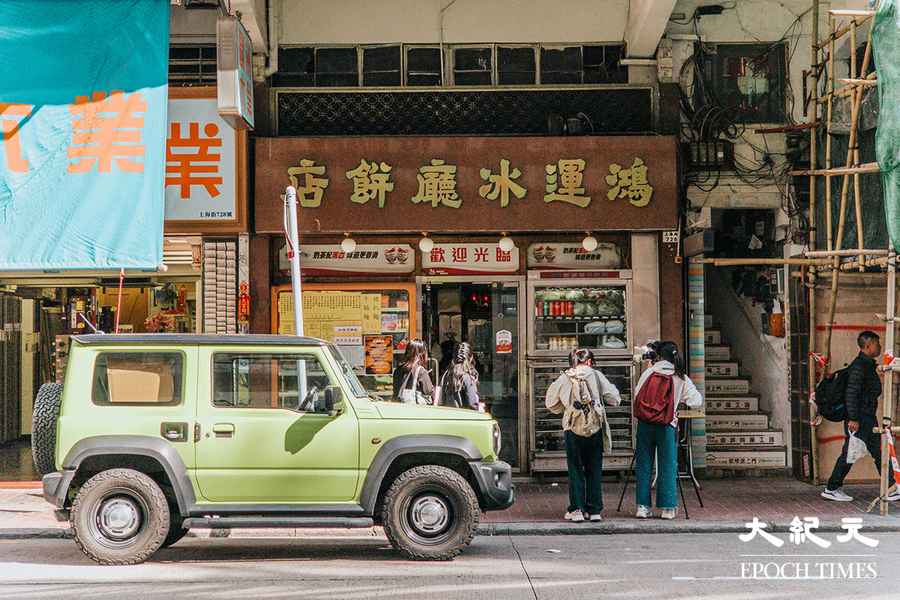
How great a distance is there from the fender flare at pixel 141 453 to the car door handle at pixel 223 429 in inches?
14.6

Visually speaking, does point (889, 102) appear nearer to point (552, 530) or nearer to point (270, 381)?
point (552, 530)

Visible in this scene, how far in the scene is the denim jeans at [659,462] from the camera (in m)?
11.5

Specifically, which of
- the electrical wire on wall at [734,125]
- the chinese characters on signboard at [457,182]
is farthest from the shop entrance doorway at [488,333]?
the electrical wire on wall at [734,125]

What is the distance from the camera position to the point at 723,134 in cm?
1453

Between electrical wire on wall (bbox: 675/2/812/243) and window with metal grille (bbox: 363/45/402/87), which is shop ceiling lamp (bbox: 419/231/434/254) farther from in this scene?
electrical wire on wall (bbox: 675/2/812/243)

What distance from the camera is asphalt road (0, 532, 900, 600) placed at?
805 cm

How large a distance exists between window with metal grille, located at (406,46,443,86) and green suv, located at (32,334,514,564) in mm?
6295

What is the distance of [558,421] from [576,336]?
3.75ft

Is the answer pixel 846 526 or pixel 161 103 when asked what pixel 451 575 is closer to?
pixel 846 526

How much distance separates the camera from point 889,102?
11.5 m

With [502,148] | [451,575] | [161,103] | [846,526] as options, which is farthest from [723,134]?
[451,575]

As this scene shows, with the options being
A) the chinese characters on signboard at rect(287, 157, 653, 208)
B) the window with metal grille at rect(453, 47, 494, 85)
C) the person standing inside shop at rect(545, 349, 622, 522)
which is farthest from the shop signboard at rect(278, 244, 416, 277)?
the person standing inside shop at rect(545, 349, 622, 522)

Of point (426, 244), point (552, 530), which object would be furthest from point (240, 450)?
point (426, 244)

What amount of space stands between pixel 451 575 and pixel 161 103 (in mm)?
7264
